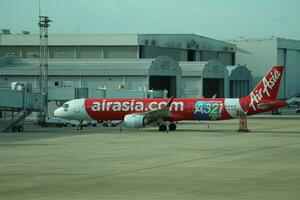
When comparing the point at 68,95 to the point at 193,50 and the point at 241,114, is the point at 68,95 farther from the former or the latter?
the point at 193,50

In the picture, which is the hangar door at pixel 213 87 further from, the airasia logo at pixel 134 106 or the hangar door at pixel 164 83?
the airasia logo at pixel 134 106

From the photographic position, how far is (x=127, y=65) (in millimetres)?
102500

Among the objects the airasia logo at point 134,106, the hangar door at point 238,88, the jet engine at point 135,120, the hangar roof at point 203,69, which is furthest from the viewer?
the hangar door at point 238,88

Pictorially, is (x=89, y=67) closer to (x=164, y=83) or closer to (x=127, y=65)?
(x=127, y=65)

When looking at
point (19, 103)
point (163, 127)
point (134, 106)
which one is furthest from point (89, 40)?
point (163, 127)

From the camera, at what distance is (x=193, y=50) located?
13562cm

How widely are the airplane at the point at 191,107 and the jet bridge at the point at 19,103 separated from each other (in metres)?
6.33

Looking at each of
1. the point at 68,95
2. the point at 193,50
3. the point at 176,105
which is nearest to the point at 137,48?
the point at 193,50

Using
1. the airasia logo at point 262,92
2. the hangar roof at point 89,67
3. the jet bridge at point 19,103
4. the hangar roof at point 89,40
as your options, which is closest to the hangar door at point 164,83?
the hangar roof at point 89,67

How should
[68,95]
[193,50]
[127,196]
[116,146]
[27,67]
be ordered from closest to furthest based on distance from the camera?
[127,196], [116,146], [68,95], [27,67], [193,50]

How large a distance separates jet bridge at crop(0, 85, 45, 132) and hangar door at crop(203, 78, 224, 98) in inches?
2261

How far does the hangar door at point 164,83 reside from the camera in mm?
110688

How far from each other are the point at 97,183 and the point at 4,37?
99545 mm

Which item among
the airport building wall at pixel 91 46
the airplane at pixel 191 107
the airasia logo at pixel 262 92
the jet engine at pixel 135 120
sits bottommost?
the jet engine at pixel 135 120
